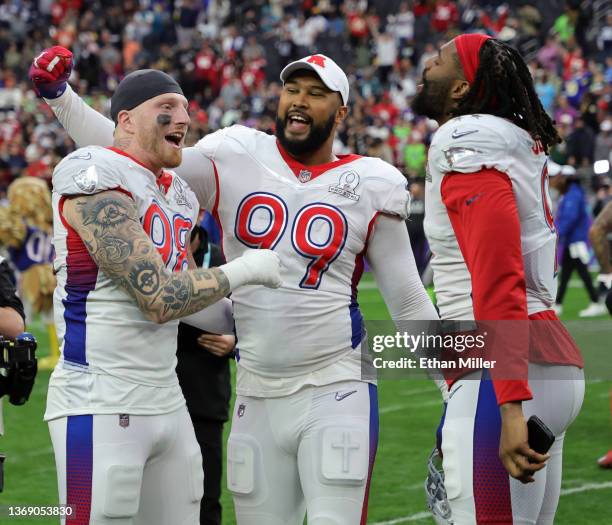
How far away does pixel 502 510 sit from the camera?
11.2 feet

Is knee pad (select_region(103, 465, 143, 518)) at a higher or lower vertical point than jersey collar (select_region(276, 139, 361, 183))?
lower

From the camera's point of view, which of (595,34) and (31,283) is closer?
(31,283)

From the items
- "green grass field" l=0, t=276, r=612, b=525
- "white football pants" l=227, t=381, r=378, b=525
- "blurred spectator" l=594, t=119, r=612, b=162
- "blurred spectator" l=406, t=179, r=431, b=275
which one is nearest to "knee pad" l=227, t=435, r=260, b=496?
"white football pants" l=227, t=381, r=378, b=525

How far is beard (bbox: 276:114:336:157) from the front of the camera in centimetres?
417

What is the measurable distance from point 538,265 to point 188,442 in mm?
1257

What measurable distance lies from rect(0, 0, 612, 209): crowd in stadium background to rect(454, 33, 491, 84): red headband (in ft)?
52.9

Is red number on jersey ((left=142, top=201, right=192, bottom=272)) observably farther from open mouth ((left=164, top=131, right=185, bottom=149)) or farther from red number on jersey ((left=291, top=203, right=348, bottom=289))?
red number on jersey ((left=291, top=203, right=348, bottom=289))

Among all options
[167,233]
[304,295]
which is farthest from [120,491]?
[304,295]

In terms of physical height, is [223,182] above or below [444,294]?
above

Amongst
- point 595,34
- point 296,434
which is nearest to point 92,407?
point 296,434

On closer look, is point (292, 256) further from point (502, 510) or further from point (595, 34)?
→ point (595, 34)

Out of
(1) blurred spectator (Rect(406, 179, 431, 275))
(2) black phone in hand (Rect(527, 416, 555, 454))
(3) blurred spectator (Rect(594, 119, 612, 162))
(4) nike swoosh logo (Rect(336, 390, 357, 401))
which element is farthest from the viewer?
(3) blurred spectator (Rect(594, 119, 612, 162))

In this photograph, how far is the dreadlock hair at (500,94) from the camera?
3604mm

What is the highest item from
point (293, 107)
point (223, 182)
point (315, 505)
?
point (293, 107)
